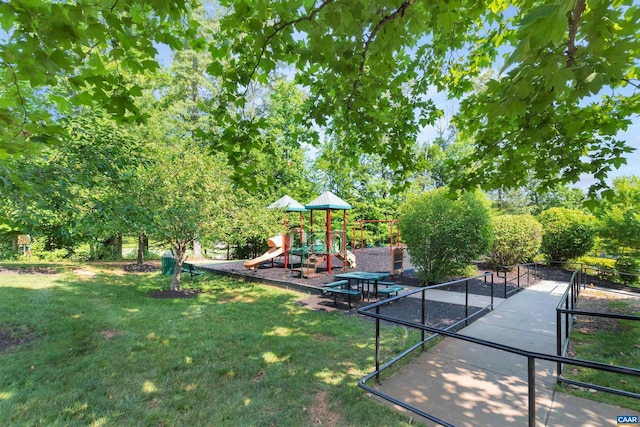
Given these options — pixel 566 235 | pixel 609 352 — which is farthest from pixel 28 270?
pixel 566 235

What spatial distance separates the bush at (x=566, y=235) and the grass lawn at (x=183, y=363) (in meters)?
11.9

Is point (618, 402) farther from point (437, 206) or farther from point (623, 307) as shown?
point (437, 206)

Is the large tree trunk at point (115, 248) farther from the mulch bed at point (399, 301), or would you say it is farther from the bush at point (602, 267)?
the bush at point (602, 267)

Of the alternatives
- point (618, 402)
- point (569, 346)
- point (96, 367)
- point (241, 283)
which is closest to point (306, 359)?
point (96, 367)

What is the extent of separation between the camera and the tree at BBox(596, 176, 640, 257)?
848cm

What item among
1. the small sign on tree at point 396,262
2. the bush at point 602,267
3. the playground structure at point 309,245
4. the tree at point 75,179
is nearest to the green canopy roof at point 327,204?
the playground structure at point 309,245

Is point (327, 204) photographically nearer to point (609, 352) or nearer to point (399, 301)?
point (399, 301)

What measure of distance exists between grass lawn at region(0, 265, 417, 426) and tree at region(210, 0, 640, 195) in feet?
9.75

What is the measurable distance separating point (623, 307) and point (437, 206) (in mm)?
4604

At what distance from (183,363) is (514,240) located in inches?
457

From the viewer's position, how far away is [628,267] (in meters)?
10.5

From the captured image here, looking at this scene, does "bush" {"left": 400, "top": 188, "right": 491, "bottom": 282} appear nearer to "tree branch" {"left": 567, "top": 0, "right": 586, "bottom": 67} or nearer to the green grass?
the green grass

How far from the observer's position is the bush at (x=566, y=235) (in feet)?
40.7

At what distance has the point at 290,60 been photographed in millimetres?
4293
